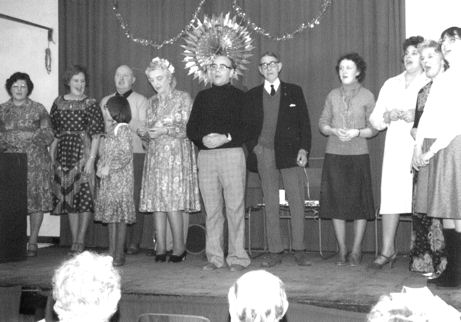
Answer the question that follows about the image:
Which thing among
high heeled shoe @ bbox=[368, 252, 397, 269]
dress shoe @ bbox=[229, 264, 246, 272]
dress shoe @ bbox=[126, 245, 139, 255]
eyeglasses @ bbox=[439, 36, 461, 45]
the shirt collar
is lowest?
dress shoe @ bbox=[126, 245, 139, 255]

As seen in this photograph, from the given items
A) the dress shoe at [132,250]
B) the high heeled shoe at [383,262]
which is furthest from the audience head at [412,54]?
the dress shoe at [132,250]

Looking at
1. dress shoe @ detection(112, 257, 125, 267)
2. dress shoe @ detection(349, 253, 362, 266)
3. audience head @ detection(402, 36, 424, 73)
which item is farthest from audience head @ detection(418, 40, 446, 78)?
dress shoe @ detection(112, 257, 125, 267)

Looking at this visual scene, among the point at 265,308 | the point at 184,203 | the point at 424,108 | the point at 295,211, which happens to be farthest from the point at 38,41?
the point at 265,308

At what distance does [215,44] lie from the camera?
6945mm

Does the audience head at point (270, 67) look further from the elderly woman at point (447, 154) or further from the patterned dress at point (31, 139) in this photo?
the patterned dress at point (31, 139)

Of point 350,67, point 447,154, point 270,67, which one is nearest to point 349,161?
point 350,67

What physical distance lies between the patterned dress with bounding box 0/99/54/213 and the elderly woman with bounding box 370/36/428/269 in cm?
305

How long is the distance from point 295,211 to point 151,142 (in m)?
1.34

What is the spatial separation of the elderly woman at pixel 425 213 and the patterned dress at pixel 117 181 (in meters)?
2.25

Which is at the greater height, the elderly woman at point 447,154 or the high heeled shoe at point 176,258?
the elderly woman at point 447,154

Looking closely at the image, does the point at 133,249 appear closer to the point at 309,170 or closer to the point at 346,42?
the point at 309,170

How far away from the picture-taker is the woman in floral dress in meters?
5.56

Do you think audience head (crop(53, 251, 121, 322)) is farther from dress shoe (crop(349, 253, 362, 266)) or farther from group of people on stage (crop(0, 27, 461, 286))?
dress shoe (crop(349, 253, 362, 266))

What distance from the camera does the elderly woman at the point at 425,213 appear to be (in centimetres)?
466
